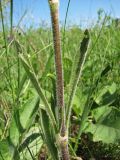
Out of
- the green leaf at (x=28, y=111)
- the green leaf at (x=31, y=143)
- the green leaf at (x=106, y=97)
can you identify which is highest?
the green leaf at (x=28, y=111)

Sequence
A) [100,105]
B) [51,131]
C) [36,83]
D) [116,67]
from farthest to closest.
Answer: [116,67] < [100,105] < [51,131] < [36,83]

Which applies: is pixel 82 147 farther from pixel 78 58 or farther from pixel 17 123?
pixel 78 58

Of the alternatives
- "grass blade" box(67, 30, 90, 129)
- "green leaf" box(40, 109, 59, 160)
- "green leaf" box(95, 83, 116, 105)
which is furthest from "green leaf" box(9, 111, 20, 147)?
"green leaf" box(95, 83, 116, 105)

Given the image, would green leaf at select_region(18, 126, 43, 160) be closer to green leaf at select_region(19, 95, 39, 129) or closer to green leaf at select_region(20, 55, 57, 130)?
green leaf at select_region(19, 95, 39, 129)

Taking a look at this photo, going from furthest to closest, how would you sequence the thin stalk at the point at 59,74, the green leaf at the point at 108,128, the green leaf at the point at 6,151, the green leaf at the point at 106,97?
the green leaf at the point at 106,97
the green leaf at the point at 108,128
the green leaf at the point at 6,151
the thin stalk at the point at 59,74

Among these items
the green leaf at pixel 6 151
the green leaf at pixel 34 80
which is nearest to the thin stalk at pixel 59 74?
the green leaf at pixel 34 80

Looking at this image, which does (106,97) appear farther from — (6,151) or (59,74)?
(59,74)

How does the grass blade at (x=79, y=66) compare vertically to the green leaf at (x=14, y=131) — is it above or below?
above

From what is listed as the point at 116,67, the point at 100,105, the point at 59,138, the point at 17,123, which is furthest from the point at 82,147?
the point at 116,67

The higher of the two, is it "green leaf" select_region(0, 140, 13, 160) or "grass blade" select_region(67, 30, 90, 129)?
"grass blade" select_region(67, 30, 90, 129)

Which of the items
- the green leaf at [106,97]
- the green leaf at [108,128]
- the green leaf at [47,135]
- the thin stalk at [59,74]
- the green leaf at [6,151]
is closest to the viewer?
the thin stalk at [59,74]

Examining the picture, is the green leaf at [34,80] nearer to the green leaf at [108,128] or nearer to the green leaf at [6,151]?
the green leaf at [6,151]
